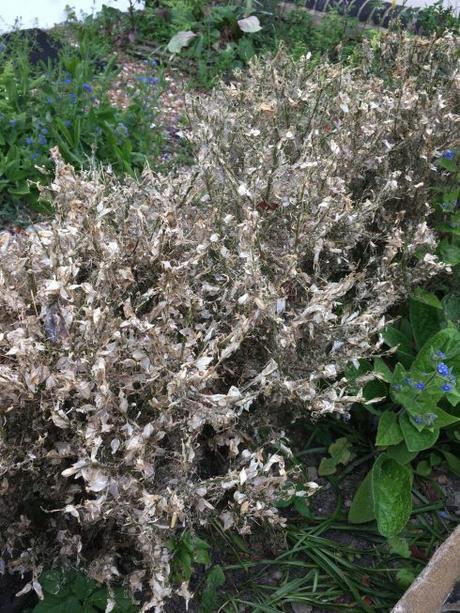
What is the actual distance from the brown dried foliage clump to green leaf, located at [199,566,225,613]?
206mm

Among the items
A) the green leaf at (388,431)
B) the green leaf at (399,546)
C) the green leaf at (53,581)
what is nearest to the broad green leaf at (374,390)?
the green leaf at (388,431)

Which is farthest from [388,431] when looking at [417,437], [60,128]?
[60,128]

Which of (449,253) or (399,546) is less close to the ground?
(449,253)

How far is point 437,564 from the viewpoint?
2051 millimetres

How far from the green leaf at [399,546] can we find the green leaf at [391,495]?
8cm

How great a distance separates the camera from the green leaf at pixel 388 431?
8.63 feet

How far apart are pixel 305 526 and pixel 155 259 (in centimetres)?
122

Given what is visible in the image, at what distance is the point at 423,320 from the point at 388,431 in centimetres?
59

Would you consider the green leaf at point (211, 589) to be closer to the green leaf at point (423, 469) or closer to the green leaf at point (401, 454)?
the green leaf at point (401, 454)

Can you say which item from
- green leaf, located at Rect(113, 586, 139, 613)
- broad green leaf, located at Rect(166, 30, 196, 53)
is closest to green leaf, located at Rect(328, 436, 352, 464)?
green leaf, located at Rect(113, 586, 139, 613)

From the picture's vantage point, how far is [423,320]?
3037mm

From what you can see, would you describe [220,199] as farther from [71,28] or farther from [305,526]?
[71,28]

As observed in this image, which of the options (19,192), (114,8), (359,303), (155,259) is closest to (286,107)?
(359,303)

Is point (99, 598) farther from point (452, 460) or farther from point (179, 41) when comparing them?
point (179, 41)
